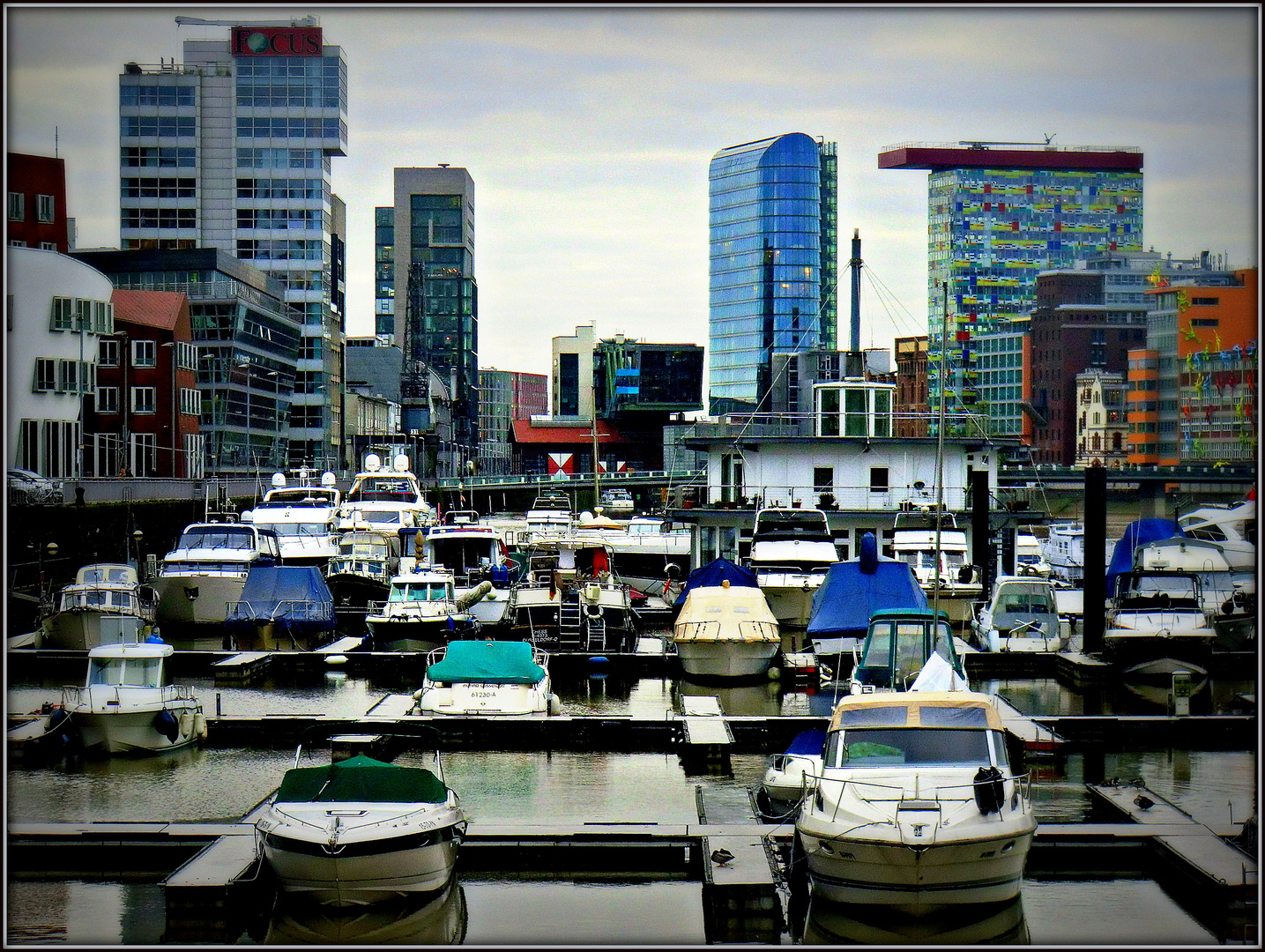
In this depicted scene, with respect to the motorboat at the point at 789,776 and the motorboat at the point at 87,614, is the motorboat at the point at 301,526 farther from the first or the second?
the motorboat at the point at 789,776

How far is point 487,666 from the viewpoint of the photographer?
28.4 metres

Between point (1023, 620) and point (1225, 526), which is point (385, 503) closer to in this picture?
point (1023, 620)

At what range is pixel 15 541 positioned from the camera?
149 feet

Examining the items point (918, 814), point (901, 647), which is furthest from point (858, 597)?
point (918, 814)

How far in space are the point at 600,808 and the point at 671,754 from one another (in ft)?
14.3

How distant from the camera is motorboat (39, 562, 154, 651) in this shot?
3700cm

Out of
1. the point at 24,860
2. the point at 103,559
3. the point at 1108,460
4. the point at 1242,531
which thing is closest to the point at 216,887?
the point at 24,860

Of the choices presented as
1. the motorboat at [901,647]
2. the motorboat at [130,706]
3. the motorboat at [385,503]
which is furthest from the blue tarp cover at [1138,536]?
the motorboat at [130,706]

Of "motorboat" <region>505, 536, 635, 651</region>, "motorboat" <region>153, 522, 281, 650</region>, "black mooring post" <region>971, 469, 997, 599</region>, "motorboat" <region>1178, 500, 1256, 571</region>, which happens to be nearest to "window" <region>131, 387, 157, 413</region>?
"motorboat" <region>153, 522, 281, 650</region>

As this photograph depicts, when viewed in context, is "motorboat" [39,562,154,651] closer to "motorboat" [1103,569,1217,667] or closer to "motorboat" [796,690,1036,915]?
"motorboat" [796,690,1036,915]

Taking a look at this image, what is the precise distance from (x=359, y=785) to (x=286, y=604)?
2338cm

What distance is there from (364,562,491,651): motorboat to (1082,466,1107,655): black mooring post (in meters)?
16.3

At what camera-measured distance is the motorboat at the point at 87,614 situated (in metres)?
37.0

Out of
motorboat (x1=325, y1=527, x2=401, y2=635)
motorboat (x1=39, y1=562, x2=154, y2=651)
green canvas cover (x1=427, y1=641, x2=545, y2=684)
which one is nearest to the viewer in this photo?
green canvas cover (x1=427, y1=641, x2=545, y2=684)
